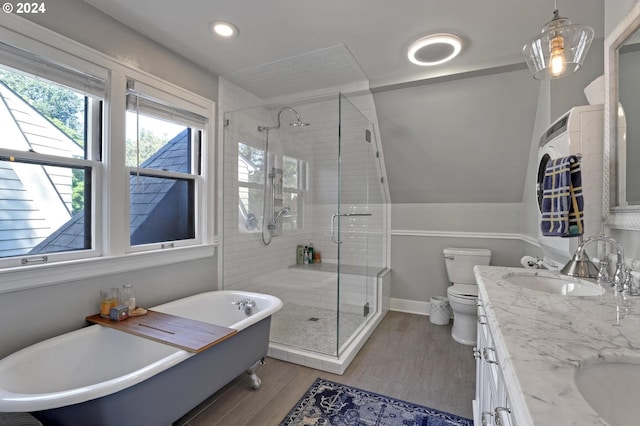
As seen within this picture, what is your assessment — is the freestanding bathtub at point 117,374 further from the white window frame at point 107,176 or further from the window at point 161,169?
the window at point 161,169

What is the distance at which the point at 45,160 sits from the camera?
174 centimetres

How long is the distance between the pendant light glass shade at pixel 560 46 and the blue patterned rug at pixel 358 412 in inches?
76.8

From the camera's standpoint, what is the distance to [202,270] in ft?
8.86

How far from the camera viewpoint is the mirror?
1.35 m

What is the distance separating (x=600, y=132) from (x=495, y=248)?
6.39ft

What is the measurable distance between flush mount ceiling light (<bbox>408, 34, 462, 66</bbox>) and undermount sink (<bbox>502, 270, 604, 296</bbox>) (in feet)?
5.64

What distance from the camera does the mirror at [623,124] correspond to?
1.35 meters

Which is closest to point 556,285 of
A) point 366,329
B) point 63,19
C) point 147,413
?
point 366,329

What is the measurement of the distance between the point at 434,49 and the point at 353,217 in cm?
176

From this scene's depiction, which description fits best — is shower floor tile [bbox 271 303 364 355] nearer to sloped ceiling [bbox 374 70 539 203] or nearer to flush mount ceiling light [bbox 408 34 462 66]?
sloped ceiling [bbox 374 70 539 203]

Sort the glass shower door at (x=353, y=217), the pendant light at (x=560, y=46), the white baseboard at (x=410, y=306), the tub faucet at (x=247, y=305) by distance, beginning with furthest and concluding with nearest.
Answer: the white baseboard at (x=410, y=306)
the glass shower door at (x=353, y=217)
the tub faucet at (x=247, y=305)
the pendant light at (x=560, y=46)

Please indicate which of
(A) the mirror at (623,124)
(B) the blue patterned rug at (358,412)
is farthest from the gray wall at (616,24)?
(B) the blue patterned rug at (358,412)

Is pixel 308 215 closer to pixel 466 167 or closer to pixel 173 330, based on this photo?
pixel 466 167

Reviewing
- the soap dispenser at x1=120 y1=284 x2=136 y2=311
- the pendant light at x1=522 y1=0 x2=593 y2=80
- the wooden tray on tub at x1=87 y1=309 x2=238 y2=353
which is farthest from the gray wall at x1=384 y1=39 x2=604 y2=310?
the soap dispenser at x1=120 y1=284 x2=136 y2=311
